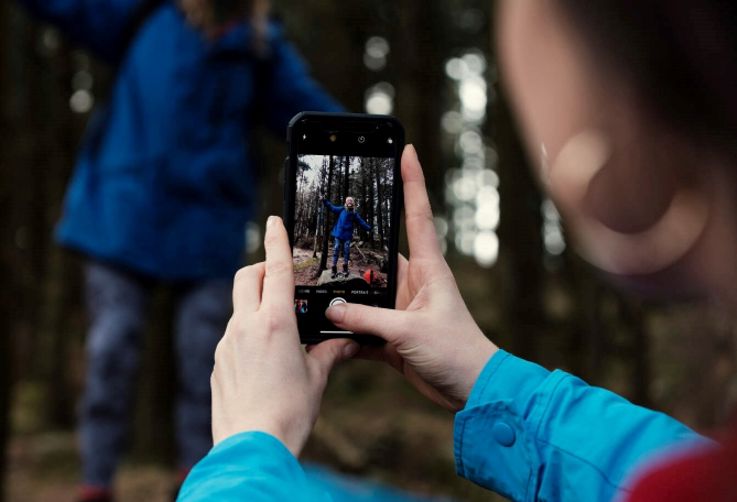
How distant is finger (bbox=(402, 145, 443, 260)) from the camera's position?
1.53m

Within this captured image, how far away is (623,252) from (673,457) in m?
0.16

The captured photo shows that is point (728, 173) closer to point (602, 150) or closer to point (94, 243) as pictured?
point (602, 150)

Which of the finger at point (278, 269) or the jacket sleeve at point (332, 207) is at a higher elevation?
the jacket sleeve at point (332, 207)

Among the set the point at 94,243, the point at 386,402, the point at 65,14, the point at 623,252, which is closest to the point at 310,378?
the point at 623,252

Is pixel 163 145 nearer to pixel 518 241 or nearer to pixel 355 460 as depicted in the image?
pixel 355 460

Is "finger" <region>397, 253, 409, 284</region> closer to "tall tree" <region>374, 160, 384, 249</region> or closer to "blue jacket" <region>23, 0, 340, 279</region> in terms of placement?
"tall tree" <region>374, 160, 384, 249</region>

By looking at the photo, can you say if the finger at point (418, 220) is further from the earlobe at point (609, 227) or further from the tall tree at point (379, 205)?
the earlobe at point (609, 227)

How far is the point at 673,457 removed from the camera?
63cm

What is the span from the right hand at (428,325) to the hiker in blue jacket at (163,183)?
196 centimetres

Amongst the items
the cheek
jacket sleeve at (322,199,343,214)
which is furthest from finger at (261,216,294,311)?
the cheek

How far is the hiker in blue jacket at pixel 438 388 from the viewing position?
125cm

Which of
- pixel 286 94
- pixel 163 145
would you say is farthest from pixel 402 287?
pixel 286 94

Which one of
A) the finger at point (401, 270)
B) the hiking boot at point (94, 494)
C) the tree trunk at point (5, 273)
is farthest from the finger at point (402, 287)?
the tree trunk at point (5, 273)

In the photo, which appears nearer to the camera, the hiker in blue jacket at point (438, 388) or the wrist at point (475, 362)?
the hiker in blue jacket at point (438, 388)
